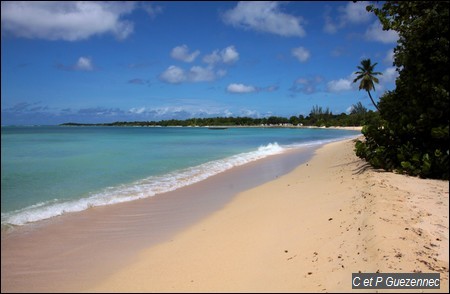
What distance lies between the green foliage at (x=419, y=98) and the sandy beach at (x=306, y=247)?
1.14 metres

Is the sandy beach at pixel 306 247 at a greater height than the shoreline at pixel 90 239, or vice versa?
the sandy beach at pixel 306 247

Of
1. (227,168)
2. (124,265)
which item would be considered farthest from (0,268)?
(227,168)

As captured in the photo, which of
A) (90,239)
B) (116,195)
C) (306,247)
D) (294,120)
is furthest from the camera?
(294,120)

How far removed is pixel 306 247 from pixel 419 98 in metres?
5.44

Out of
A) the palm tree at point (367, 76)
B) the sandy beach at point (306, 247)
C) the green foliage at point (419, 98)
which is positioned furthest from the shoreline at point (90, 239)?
the palm tree at point (367, 76)

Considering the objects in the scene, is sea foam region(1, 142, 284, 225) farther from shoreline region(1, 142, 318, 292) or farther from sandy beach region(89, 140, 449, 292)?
sandy beach region(89, 140, 449, 292)

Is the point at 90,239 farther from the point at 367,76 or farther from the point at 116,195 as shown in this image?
A: the point at 367,76

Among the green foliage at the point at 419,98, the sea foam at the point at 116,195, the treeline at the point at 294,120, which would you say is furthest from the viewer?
the treeline at the point at 294,120

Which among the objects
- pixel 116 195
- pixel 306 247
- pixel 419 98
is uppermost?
pixel 419 98

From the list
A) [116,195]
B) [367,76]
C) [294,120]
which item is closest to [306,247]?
[116,195]

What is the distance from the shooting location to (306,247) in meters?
4.82

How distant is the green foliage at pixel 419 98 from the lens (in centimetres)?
720

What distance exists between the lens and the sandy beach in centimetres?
397

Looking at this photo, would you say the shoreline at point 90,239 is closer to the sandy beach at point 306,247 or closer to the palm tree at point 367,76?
the sandy beach at point 306,247
